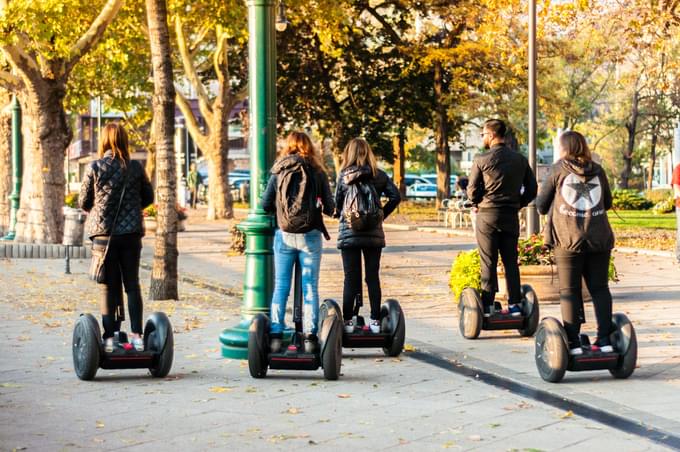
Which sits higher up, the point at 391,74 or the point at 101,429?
the point at 391,74

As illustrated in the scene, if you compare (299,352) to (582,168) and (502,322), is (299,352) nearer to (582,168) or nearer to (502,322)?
(582,168)

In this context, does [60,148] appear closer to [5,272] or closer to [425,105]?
[5,272]

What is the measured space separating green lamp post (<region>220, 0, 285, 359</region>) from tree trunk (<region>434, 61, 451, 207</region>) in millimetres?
34287

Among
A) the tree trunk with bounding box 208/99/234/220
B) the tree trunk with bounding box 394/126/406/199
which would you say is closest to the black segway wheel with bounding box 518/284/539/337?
the tree trunk with bounding box 208/99/234/220

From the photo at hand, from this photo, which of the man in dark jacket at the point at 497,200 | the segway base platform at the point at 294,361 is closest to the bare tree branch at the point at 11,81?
the man in dark jacket at the point at 497,200

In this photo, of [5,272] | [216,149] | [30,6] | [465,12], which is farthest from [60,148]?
[465,12]

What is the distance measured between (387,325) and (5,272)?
460 inches

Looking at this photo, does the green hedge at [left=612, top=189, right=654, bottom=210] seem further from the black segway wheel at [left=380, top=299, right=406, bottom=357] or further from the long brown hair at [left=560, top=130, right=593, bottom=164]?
the long brown hair at [left=560, top=130, right=593, bottom=164]

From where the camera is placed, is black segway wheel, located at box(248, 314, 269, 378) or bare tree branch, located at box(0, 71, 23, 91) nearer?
black segway wheel, located at box(248, 314, 269, 378)

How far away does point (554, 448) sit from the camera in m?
6.73

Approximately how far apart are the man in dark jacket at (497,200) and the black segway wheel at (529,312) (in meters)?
0.06

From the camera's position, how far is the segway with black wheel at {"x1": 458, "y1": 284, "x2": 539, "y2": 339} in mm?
11102

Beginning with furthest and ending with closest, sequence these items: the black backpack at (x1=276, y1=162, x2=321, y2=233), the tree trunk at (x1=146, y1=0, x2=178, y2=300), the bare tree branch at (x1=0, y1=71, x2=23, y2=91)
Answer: the bare tree branch at (x1=0, y1=71, x2=23, y2=91) < the tree trunk at (x1=146, y1=0, x2=178, y2=300) < the black backpack at (x1=276, y1=162, x2=321, y2=233)

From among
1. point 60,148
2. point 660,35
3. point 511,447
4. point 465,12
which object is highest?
point 465,12
